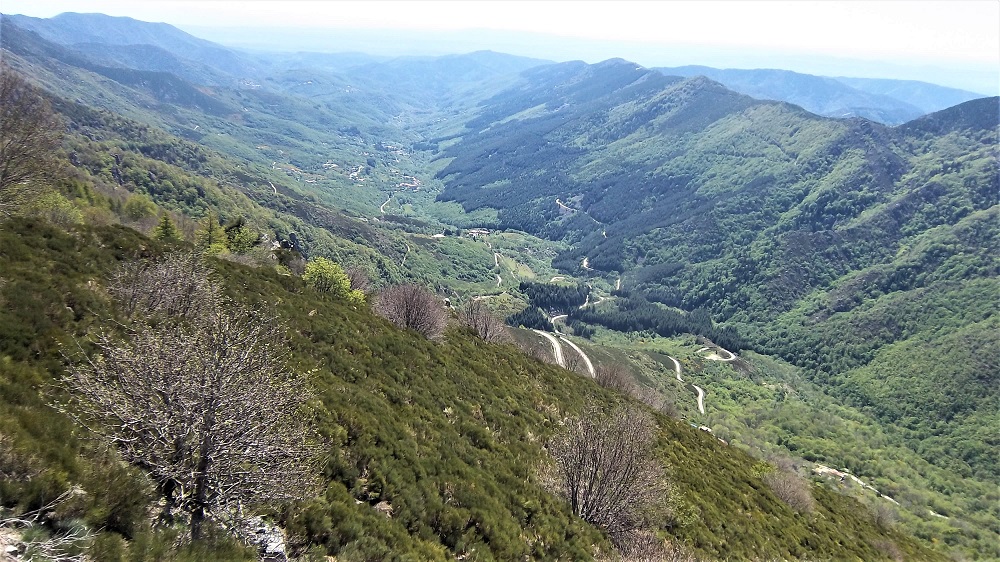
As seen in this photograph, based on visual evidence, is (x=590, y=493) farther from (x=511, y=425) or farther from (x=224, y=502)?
(x=224, y=502)

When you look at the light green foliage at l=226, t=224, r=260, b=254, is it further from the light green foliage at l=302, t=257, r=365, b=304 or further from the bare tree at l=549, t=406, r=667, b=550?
the bare tree at l=549, t=406, r=667, b=550

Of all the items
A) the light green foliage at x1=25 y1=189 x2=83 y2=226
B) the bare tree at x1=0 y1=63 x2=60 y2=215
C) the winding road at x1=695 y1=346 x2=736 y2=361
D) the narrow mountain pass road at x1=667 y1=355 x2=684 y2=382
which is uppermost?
the bare tree at x1=0 y1=63 x2=60 y2=215

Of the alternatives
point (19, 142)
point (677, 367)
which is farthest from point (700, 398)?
point (19, 142)

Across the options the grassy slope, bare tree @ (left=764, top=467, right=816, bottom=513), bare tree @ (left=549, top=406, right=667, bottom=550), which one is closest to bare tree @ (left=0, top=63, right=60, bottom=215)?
the grassy slope

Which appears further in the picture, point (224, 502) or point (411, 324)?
point (411, 324)

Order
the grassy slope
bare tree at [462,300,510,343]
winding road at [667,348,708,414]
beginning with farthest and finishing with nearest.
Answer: winding road at [667,348,708,414] < bare tree at [462,300,510,343] < the grassy slope

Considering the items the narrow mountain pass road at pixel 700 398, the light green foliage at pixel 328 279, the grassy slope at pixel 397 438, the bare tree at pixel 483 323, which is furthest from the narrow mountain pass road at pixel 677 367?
the light green foliage at pixel 328 279

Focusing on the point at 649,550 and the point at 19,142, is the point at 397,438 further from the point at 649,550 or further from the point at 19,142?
the point at 19,142

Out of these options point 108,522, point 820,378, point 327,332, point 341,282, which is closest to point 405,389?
point 327,332
